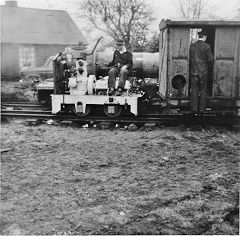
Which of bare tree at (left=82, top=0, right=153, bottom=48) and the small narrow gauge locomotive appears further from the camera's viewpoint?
bare tree at (left=82, top=0, right=153, bottom=48)

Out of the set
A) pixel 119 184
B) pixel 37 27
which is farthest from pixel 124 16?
pixel 119 184

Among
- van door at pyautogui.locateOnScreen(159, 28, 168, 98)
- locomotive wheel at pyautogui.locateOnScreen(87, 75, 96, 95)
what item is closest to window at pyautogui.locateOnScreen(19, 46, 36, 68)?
locomotive wheel at pyautogui.locateOnScreen(87, 75, 96, 95)

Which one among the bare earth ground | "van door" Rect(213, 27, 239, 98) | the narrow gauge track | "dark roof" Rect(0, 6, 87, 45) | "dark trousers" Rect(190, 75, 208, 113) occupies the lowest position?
the bare earth ground

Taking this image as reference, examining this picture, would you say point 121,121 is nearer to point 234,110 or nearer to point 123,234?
point 234,110

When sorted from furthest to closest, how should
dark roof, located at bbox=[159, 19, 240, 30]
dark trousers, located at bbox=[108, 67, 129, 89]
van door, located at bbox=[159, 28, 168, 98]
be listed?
dark trousers, located at bbox=[108, 67, 129, 89] → van door, located at bbox=[159, 28, 168, 98] → dark roof, located at bbox=[159, 19, 240, 30]

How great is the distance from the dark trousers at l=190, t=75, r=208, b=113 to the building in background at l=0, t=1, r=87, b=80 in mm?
19110

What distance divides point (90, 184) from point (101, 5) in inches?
997

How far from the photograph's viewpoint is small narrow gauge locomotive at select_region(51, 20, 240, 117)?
904cm

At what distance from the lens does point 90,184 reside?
5.59 metres

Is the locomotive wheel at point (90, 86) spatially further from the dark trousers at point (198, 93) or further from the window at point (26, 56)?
the window at point (26, 56)

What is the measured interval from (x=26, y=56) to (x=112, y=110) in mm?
18887

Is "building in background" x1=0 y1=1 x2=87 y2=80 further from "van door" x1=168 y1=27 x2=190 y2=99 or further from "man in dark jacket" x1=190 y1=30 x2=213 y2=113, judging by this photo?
"man in dark jacket" x1=190 y1=30 x2=213 y2=113

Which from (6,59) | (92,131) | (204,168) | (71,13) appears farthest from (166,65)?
(71,13)

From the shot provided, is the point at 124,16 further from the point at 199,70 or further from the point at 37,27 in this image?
the point at 199,70
